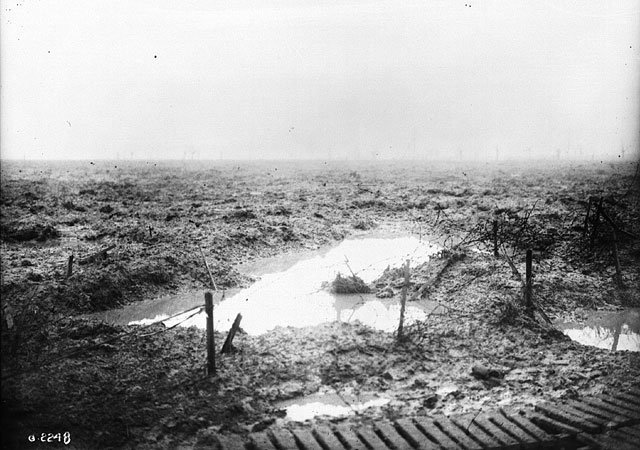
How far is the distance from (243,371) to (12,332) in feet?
10.6

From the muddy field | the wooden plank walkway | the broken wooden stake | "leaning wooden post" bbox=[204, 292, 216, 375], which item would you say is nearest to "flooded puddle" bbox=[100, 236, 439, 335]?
the muddy field

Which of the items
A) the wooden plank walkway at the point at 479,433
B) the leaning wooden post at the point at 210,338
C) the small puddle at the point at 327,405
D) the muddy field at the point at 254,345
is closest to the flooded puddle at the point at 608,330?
the muddy field at the point at 254,345

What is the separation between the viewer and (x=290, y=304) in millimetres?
9258

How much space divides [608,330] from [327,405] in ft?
17.9

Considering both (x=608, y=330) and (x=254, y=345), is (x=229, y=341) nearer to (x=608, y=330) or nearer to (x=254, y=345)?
(x=254, y=345)

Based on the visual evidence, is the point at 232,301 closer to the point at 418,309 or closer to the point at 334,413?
the point at 418,309

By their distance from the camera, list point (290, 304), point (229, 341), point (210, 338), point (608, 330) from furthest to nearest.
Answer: point (290, 304) < point (608, 330) < point (229, 341) < point (210, 338)

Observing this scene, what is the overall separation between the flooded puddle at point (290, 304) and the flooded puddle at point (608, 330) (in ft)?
7.95

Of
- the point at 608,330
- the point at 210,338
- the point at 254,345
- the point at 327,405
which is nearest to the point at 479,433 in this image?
the point at 327,405

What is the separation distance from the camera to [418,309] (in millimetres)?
8797

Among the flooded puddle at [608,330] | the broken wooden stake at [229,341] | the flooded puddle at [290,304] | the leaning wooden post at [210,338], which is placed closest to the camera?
the leaning wooden post at [210,338]

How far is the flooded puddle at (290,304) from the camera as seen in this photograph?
328 inches

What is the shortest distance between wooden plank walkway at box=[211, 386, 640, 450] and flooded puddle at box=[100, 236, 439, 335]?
131 inches

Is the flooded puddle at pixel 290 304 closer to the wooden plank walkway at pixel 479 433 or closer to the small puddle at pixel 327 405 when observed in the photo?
the small puddle at pixel 327 405
